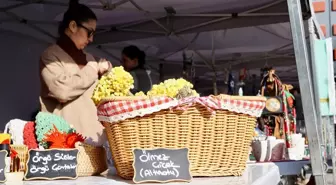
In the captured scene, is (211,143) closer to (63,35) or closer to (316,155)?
(316,155)

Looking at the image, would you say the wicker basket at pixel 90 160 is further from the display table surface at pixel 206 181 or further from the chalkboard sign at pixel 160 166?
the chalkboard sign at pixel 160 166

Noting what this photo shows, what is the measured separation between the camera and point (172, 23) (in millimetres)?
4562

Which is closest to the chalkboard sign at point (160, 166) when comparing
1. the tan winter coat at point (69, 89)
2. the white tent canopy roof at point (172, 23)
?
the tan winter coat at point (69, 89)

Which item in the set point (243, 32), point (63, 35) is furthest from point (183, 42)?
point (63, 35)

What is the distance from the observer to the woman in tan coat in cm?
150

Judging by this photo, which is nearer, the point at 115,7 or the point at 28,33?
the point at 115,7

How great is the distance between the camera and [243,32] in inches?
196

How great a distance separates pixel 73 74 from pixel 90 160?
1.46 feet

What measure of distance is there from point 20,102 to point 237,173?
12.7 feet

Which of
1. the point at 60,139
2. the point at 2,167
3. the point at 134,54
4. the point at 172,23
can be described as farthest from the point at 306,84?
the point at 172,23

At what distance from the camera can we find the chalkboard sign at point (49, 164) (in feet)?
3.41

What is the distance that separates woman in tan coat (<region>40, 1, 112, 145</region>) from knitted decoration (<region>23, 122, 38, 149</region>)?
0.24m

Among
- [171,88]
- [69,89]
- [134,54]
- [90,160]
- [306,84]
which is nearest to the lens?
[171,88]

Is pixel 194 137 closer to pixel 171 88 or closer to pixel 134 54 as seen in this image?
pixel 171 88
